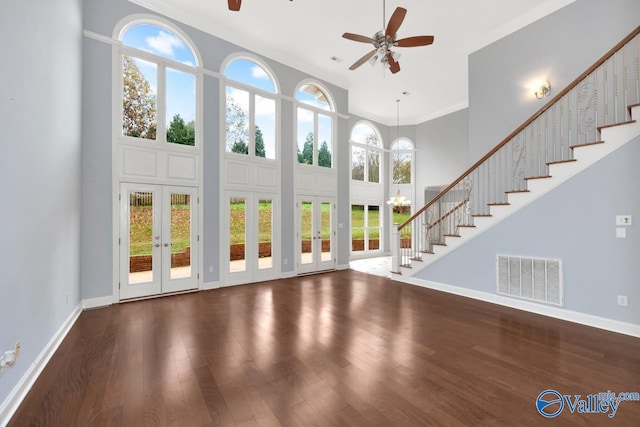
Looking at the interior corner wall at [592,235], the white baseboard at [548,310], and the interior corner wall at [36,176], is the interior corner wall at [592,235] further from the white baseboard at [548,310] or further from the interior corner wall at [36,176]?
the interior corner wall at [36,176]

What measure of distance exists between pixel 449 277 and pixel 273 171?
4516 mm

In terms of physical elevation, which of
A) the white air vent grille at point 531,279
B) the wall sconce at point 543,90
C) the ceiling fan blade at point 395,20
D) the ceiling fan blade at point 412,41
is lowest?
the white air vent grille at point 531,279

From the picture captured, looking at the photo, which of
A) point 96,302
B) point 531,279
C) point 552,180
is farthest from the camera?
point 96,302

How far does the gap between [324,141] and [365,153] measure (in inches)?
129

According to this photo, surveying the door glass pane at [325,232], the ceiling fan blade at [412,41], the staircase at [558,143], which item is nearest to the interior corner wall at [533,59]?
the staircase at [558,143]

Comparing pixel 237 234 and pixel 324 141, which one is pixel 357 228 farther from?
pixel 237 234

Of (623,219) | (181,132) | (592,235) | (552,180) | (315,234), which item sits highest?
(181,132)

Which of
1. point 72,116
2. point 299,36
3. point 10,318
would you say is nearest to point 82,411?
point 10,318

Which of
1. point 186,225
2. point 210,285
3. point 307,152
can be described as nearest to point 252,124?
point 307,152

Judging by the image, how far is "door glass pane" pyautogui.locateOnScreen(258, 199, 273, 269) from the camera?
254 inches

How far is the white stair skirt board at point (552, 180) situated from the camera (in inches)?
136

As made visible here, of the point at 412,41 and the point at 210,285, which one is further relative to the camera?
the point at 210,285

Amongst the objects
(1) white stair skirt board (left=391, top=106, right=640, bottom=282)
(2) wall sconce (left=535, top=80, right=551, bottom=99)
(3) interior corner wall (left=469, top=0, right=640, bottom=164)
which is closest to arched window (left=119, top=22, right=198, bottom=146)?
(1) white stair skirt board (left=391, top=106, right=640, bottom=282)

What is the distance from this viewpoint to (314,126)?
7543mm
